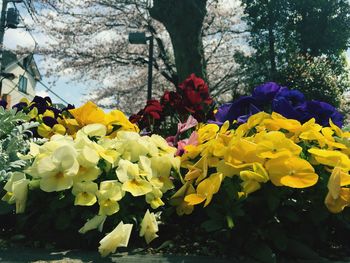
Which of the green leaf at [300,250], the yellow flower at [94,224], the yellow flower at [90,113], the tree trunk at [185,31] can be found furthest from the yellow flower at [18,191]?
the tree trunk at [185,31]

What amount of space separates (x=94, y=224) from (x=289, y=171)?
0.72 meters

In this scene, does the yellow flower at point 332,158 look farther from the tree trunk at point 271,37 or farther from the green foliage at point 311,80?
the tree trunk at point 271,37

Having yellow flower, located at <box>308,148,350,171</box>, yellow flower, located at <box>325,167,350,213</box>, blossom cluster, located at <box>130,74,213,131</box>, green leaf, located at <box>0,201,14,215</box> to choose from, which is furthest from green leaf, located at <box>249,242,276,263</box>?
blossom cluster, located at <box>130,74,213,131</box>

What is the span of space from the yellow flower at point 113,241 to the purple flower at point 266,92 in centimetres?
107

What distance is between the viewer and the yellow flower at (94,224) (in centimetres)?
160

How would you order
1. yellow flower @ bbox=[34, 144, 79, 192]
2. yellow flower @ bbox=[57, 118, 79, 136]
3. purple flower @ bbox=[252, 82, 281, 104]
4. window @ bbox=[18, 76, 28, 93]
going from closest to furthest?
yellow flower @ bbox=[34, 144, 79, 192] → purple flower @ bbox=[252, 82, 281, 104] → yellow flower @ bbox=[57, 118, 79, 136] → window @ bbox=[18, 76, 28, 93]

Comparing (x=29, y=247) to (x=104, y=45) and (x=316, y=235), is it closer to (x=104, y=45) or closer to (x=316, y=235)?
(x=316, y=235)

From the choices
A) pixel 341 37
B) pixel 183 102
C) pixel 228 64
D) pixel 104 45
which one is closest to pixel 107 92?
pixel 104 45

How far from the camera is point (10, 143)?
2.00 metres

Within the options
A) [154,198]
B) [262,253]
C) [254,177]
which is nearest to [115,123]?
[154,198]

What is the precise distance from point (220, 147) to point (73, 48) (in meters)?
21.1

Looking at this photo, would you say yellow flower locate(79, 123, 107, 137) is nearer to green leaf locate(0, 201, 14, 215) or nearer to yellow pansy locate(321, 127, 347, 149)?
green leaf locate(0, 201, 14, 215)

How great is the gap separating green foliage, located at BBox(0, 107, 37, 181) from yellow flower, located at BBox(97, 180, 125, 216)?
453 mm

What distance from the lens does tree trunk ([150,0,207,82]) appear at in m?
7.56
